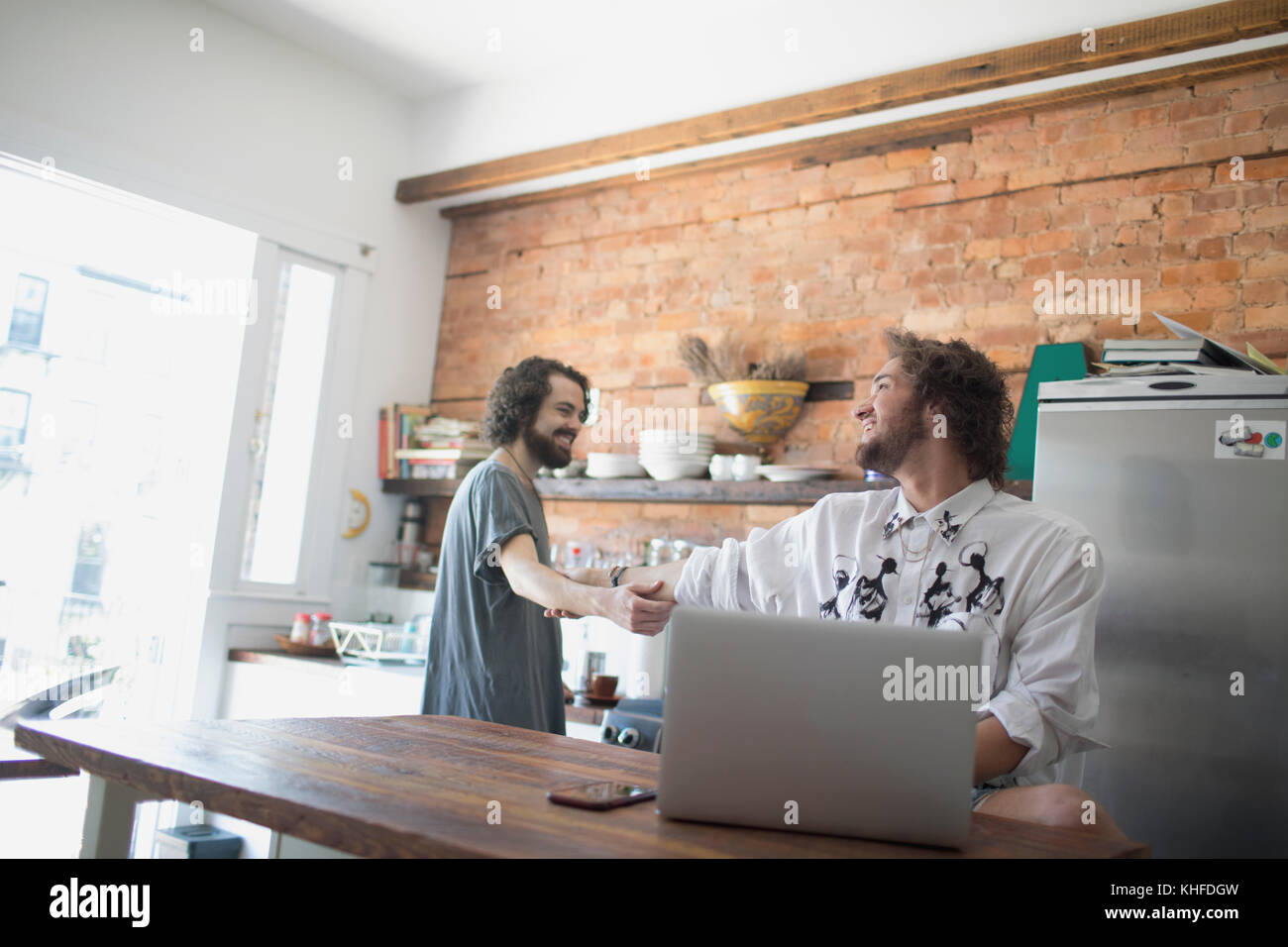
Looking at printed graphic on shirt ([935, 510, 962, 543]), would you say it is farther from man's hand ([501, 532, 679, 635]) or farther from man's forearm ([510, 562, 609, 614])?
man's forearm ([510, 562, 609, 614])

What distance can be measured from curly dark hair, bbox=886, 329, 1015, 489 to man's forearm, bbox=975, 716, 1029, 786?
0.61 metres

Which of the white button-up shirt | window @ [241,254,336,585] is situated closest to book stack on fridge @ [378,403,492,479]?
window @ [241,254,336,585]

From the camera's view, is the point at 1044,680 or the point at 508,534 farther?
the point at 508,534

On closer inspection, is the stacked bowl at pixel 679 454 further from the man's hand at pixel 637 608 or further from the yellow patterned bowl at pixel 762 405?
the man's hand at pixel 637 608

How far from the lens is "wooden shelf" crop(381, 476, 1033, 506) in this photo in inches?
131

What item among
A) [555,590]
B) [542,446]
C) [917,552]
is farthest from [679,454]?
[917,552]

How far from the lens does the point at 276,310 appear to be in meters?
4.19

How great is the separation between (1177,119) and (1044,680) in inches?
86.3

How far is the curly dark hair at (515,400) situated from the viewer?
2.66 m

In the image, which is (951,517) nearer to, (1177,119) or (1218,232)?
(1218,232)

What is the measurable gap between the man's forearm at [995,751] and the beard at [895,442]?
623 millimetres

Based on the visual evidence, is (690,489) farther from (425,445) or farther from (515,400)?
(425,445)

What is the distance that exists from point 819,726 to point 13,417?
3640 millimetres
